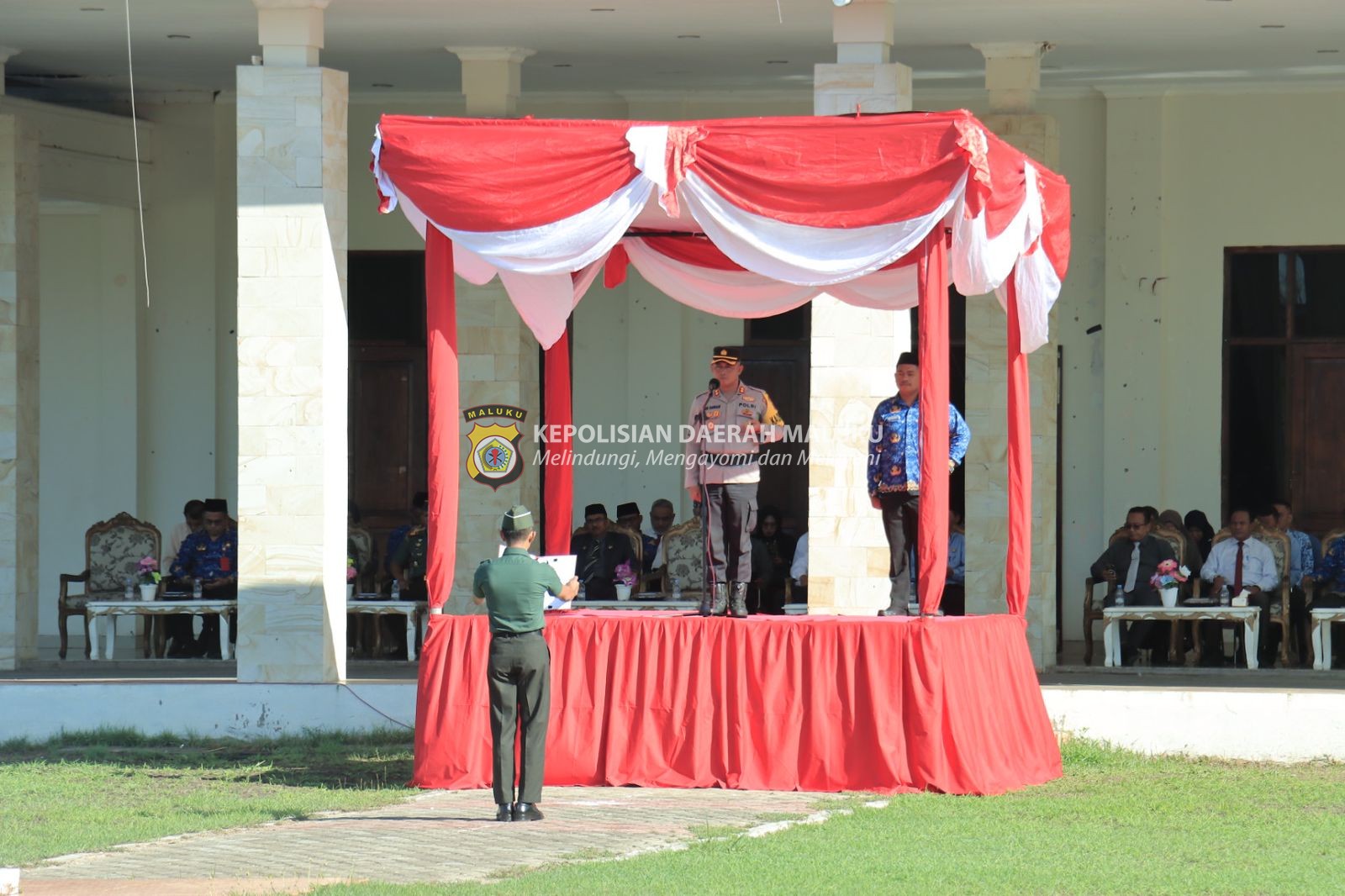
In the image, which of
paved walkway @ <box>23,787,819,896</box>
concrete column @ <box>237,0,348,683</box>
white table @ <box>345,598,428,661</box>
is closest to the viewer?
paved walkway @ <box>23,787,819,896</box>

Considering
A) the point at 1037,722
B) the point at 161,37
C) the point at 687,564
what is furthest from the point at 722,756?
the point at 161,37

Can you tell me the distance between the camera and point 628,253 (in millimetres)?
11500

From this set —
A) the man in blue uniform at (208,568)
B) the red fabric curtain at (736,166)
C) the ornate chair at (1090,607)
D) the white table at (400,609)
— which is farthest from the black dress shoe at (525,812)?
the man in blue uniform at (208,568)

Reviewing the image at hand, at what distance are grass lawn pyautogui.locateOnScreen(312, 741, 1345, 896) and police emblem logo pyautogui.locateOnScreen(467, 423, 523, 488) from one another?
558 centimetres

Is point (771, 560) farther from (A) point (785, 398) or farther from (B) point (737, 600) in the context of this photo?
(B) point (737, 600)

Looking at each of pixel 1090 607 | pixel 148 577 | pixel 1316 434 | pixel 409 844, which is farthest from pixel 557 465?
pixel 1316 434

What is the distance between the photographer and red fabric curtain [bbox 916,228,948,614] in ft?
30.4

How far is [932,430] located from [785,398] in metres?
7.95

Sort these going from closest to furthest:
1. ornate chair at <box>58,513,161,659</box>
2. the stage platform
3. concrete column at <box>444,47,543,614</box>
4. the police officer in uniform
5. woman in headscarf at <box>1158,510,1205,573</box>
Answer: the police officer in uniform, the stage platform, concrete column at <box>444,47,543,614</box>, woman in headscarf at <box>1158,510,1205,573</box>, ornate chair at <box>58,513,161,659</box>

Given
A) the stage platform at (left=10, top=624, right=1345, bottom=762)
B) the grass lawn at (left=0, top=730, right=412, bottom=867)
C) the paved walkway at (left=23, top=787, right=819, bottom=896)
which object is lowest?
the grass lawn at (left=0, top=730, right=412, bottom=867)

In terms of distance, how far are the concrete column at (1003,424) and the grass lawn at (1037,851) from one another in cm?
358

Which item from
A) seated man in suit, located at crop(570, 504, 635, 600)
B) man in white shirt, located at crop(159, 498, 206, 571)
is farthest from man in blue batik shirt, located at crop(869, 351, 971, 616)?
man in white shirt, located at crop(159, 498, 206, 571)

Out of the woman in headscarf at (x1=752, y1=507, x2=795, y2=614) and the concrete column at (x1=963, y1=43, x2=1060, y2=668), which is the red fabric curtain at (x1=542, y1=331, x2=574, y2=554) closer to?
the concrete column at (x1=963, y1=43, x2=1060, y2=668)

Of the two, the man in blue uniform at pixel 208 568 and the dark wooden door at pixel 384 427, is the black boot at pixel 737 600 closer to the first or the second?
the man in blue uniform at pixel 208 568
